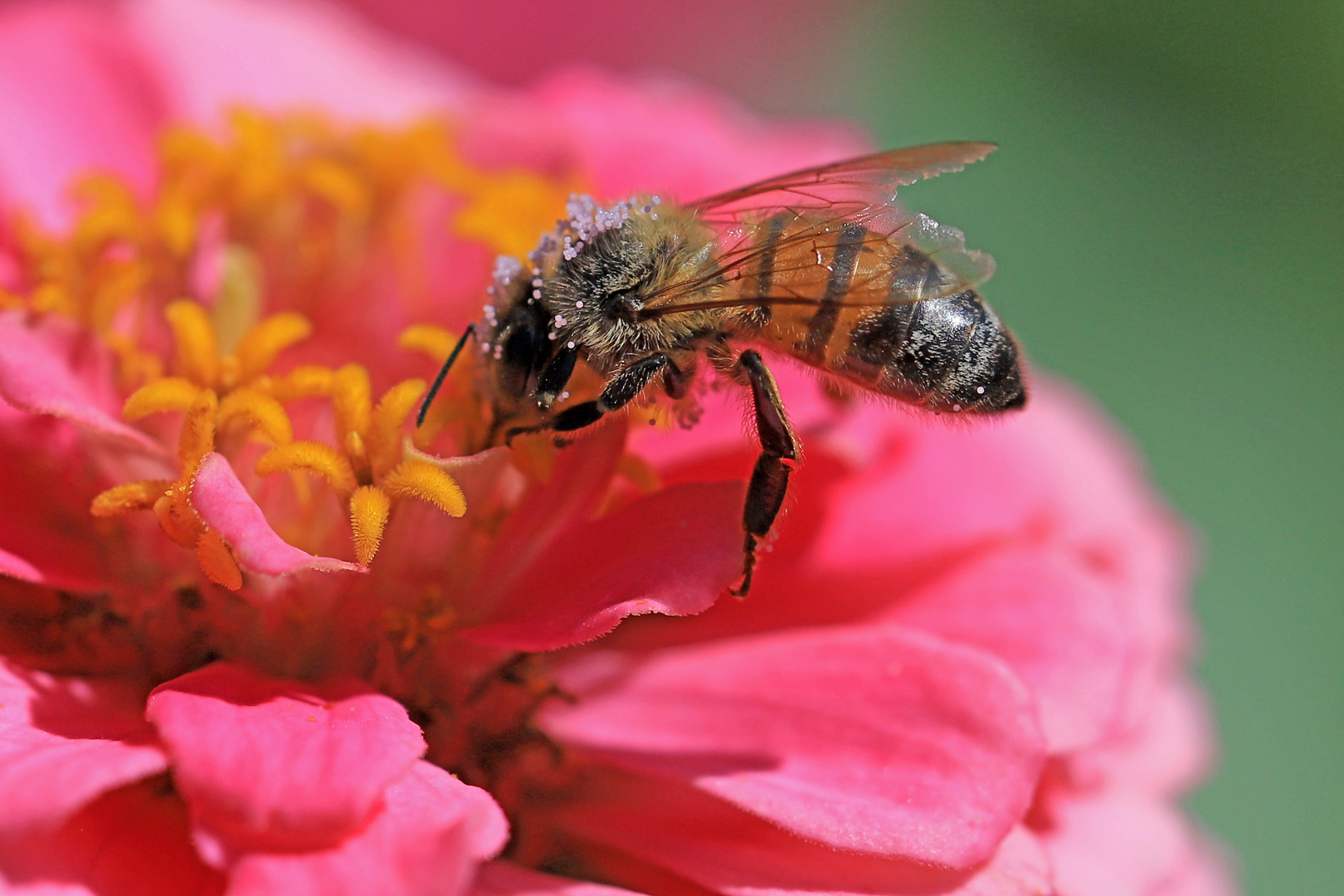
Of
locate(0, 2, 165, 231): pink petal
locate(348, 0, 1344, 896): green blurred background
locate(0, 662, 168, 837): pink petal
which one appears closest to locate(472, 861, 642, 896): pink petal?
locate(0, 662, 168, 837): pink petal

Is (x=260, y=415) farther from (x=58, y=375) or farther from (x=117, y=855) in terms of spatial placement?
(x=117, y=855)

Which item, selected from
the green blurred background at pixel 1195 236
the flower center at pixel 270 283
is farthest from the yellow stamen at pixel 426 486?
the green blurred background at pixel 1195 236

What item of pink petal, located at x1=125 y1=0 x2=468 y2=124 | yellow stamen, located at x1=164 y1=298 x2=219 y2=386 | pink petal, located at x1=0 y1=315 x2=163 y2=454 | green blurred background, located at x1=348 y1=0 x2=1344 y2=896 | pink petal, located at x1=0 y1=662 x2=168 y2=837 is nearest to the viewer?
pink petal, located at x1=0 y1=662 x2=168 y2=837

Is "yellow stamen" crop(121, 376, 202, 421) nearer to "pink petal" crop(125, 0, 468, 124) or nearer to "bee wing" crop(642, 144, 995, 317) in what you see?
"bee wing" crop(642, 144, 995, 317)

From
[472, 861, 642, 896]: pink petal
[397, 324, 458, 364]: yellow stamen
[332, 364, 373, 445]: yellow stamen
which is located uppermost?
[397, 324, 458, 364]: yellow stamen

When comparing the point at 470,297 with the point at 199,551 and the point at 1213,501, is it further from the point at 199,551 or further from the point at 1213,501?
the point at 1213,501

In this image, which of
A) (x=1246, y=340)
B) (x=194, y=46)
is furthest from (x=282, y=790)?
(x=1246, y=340)

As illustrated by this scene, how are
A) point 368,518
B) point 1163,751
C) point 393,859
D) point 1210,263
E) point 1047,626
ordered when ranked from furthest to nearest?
1. point 1210,263
2. point 1163,751
3. point 1047,626
4. point 368,518
5. point 393,859

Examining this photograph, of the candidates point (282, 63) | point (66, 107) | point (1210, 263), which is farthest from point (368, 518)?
point (1210, 263)
